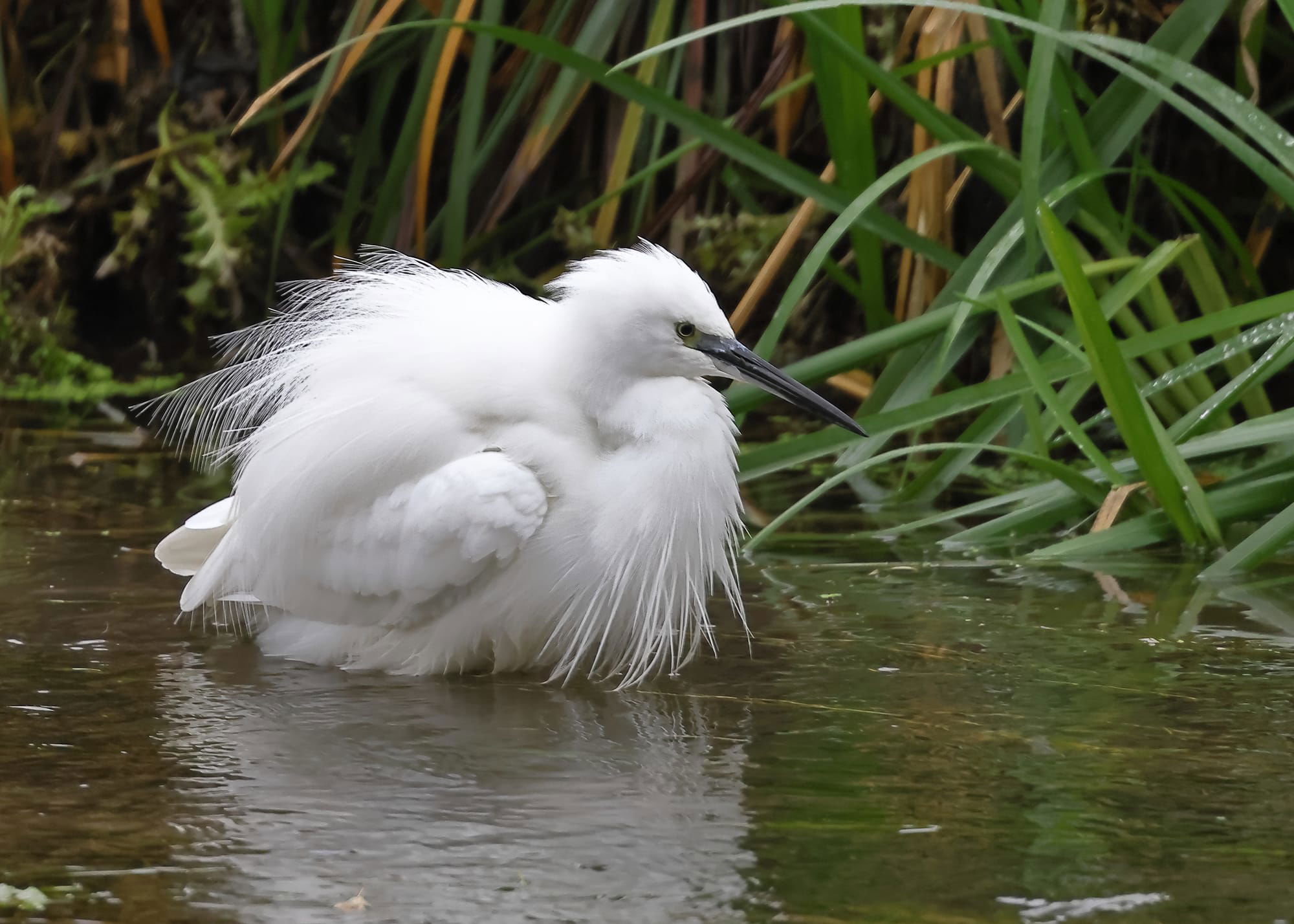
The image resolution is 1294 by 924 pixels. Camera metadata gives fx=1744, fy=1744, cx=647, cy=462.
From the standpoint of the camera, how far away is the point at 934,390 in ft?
14.7

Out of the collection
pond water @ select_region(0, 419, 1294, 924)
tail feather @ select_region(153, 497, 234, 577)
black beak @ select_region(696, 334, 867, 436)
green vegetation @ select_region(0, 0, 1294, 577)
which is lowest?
pond water @ select_region(0, 419, 1294, 924)

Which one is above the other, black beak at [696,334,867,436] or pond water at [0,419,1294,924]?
black beak at [696,334,867,436]

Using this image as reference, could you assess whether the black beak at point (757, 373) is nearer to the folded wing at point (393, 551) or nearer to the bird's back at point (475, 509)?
the bird's back at point (475, 509)

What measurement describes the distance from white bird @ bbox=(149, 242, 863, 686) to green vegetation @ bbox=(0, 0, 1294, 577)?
0.45 meters

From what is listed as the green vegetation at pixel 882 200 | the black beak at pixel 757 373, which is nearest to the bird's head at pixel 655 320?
the black beak at pixel 757 373

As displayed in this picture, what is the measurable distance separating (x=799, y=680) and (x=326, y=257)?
360cm

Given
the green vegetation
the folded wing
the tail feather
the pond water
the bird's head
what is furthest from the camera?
the green vegetation

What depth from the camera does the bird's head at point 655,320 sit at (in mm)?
2926

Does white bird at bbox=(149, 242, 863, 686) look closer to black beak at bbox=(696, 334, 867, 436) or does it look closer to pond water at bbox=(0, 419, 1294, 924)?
black beak at bbox=(696, 334, 867, 436)

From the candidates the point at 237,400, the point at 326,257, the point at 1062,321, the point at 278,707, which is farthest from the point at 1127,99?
the point at 326,257

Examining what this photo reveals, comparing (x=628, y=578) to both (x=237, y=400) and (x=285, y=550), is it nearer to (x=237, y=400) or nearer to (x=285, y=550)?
(x=285, y=550)

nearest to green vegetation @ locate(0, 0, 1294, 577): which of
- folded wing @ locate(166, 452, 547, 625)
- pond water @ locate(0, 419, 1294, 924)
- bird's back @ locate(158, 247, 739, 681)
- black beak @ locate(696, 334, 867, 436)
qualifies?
black beak @ locate(696, 334, 867, 436)

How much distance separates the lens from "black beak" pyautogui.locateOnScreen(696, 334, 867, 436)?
9.81 ft

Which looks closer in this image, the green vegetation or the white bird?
the white bird
